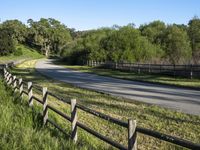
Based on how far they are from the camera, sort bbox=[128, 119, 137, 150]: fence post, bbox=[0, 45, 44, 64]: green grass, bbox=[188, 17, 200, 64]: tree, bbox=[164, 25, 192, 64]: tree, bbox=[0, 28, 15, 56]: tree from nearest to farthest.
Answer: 1. bbox=[128, 119, 137, 150]: fence post
2. bbox=[164, 25, 192, 64]: tree
3. bbox=[188, 17, 200, 64]: tree
4. bbox=[0, 45, 44, 64]: green grass
5. bbox=[0, 28, 15, 56]: tree

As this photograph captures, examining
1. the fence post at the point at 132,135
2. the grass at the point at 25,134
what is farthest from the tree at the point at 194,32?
the fence post at the point at 132,135

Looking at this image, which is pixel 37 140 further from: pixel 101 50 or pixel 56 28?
pixel 56 28

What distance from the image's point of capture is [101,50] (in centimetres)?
7612

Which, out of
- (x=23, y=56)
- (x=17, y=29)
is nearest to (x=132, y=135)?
(x=23, y=56)

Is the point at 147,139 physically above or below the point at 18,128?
below

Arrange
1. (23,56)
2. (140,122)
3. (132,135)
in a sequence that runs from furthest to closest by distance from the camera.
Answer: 1. (23,56)
2. (140,122)
3. (132,135)

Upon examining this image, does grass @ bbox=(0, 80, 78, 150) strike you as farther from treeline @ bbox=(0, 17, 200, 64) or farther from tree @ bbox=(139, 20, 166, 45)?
tree @ bbox=(139, 20, 166, 45)

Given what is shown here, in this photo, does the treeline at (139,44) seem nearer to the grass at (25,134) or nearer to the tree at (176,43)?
the tree at (176,43)

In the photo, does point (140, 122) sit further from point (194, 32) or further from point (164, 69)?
point (194, 32)

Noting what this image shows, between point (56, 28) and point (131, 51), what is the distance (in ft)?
392

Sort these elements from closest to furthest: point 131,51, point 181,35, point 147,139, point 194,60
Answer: point 147,139 → point 194,60 → point 131,51 → point 181,35

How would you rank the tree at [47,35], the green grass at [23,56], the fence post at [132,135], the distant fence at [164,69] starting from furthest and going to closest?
the tree at [47,35] < the green grass at [23,56] < the distant fence at [164,69] < the fence post at [132,135]

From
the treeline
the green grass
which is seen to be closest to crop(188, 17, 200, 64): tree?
the treeline

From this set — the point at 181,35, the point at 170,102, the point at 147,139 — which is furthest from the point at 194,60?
the point at 181,35
